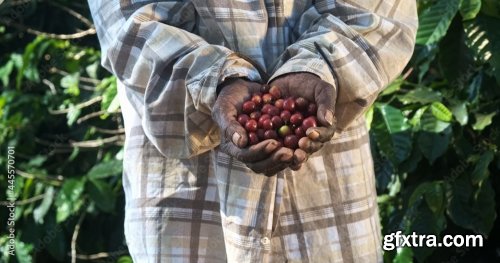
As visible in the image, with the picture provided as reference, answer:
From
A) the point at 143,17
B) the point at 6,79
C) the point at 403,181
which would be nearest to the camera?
the point at 143,17

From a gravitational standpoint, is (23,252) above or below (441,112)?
below

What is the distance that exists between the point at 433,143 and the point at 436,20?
11.7 inches

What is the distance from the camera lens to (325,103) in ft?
4.32

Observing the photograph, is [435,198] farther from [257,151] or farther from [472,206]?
[257,151]

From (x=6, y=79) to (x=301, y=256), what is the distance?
86.7 inches

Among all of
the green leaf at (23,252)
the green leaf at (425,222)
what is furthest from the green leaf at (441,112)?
the green leaf at (23,252)

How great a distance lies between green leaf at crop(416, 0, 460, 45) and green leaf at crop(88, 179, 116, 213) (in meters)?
1.10

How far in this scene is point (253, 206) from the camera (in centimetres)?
147

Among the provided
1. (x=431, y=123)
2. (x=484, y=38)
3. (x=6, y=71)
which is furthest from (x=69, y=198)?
(x=484, y=38)

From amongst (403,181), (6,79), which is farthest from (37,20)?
(403,181)

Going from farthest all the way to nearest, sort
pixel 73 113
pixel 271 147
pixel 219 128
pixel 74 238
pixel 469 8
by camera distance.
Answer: pixel 74 238, pixel 73 113, pixel 469 8, pixel 219 128, pixel 271 147

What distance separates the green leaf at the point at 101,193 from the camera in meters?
3.10

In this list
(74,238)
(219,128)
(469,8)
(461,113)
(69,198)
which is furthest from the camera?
(74,238)

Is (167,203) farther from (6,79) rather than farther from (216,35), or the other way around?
(6,79)
